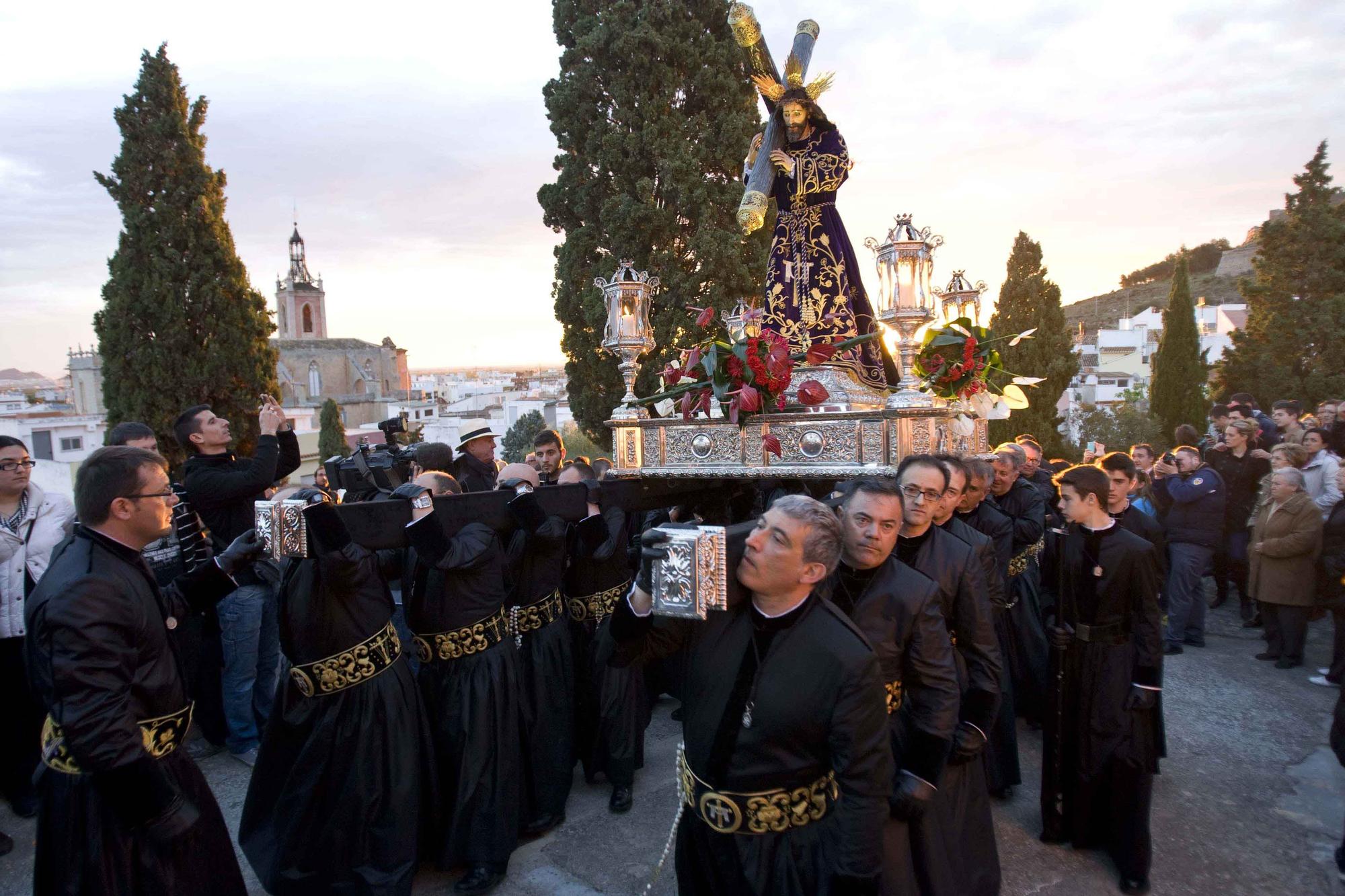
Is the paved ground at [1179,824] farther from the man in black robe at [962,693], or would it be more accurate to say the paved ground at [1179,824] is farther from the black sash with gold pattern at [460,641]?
the black sash with gold pattern at [460,641]

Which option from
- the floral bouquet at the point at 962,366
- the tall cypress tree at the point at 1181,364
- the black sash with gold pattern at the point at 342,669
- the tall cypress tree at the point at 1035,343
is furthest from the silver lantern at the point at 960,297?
the tall cypress tree at the point at 1181,364

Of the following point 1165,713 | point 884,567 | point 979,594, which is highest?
point 884,567

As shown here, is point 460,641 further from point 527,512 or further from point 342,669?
point 527,512

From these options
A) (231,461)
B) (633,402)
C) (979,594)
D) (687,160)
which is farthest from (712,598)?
(687,160)

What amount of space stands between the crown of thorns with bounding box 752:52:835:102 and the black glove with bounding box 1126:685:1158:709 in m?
4.54

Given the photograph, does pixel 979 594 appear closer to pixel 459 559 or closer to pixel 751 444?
pixel 751 444

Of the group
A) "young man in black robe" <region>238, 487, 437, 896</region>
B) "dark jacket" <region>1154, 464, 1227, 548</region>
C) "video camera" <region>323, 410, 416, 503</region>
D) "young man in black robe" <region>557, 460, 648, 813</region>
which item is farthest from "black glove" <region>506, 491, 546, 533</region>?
"dark jacket" <region>1154, 464, 1227, 548</region>

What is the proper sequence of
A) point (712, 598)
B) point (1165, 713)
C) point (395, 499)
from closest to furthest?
point (712, 598) < point (395, 499) < point (1165, 713)

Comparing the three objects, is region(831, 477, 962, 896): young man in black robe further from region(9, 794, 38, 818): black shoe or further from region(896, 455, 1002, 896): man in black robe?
region(9, 794, 38, 818): black shoe

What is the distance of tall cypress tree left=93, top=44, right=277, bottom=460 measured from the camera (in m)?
15.1

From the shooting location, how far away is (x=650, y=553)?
230cm

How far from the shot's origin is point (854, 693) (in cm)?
230

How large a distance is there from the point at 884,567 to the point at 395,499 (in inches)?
89.4

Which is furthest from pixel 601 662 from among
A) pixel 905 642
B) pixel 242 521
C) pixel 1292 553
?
pixel 1292 553
